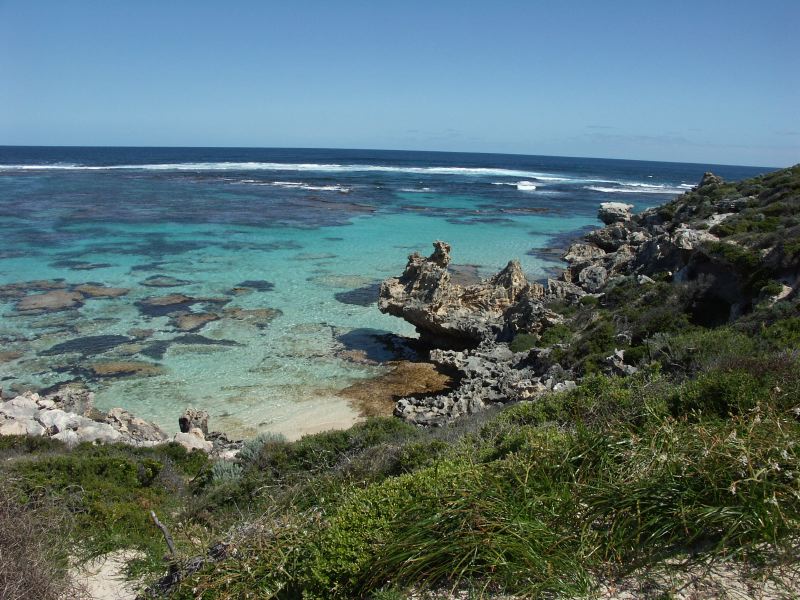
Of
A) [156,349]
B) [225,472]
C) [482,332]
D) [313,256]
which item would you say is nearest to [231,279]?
[313,256]

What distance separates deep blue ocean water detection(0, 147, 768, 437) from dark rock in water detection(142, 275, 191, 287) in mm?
130

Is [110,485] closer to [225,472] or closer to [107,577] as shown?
[225,472]

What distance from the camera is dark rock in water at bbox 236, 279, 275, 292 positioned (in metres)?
25.5

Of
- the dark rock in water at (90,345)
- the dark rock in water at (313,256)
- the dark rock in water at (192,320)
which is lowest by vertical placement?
the dark rock in water at (90,345)

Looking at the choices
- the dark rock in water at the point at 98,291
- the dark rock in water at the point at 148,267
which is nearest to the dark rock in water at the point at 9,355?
the dark rock in water at the point at 98,291

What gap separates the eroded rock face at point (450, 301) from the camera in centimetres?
1842

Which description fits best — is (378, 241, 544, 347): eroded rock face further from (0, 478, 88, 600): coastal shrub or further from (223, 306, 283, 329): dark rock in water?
(0, 478, 88, 600): coastal shrub

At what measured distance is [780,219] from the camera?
55.7 feet

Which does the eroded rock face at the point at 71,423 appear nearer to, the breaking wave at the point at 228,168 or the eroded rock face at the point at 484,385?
the eroded rock face at the point at 484,385

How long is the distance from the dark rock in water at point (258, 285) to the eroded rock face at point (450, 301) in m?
7.44

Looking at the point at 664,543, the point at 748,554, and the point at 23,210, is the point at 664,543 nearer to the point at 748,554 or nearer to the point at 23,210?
the point at 748,554

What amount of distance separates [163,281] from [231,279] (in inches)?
116

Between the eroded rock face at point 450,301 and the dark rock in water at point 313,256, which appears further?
the dark rock in water at point 313,256

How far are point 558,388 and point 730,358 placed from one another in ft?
11.5
